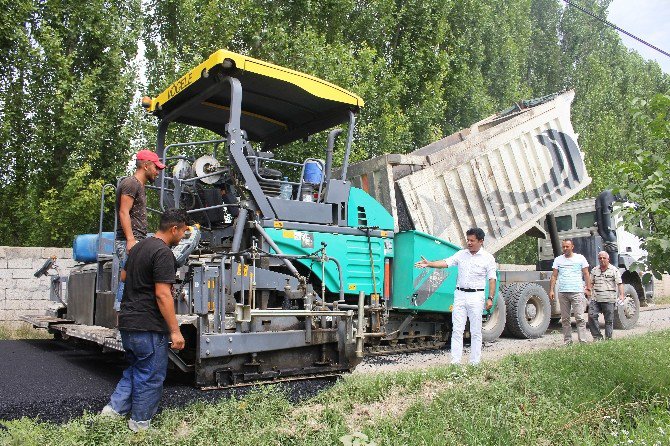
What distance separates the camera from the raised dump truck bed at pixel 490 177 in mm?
8086

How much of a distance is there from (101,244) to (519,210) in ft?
20.0

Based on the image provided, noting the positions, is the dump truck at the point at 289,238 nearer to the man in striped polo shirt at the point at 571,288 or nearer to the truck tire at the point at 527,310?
the truck tire at the point at 527,310

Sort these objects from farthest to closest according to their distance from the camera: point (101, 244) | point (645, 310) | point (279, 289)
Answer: point (645, 310) → point (101, 244) → point (279, 289)

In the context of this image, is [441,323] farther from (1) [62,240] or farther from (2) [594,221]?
(1) [62,240]

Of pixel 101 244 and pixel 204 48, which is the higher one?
pixel 204 48

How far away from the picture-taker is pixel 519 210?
30.8 feet

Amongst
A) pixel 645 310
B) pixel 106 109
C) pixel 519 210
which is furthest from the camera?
pixel 645 310

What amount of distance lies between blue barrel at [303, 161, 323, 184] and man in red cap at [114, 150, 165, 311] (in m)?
1.71

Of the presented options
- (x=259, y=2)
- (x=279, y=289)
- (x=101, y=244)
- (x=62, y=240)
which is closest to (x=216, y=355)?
(x=279, y=289)

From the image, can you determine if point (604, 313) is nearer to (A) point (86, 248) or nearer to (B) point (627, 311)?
(B) point (627, 311)

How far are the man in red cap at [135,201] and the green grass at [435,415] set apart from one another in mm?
1545

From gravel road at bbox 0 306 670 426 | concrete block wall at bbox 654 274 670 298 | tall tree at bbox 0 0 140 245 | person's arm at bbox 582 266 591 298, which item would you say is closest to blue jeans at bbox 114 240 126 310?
gravel road at bbox 0 306 670 426

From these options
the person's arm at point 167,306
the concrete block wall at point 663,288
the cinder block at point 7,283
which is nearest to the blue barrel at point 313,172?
the person's arm at point 167,306

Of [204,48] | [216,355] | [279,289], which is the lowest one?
[216,355]
